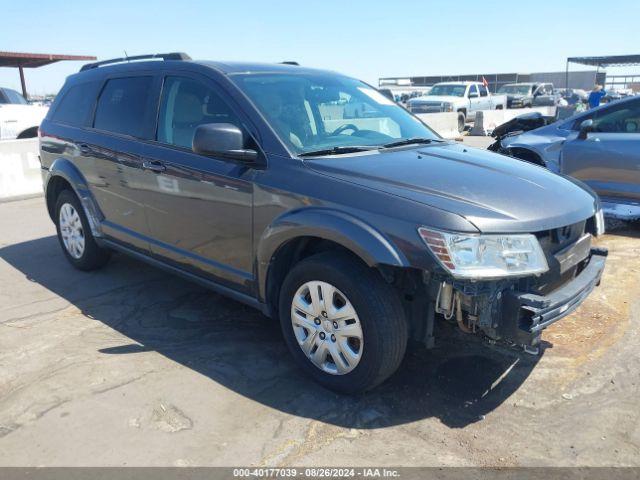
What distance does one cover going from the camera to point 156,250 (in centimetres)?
425

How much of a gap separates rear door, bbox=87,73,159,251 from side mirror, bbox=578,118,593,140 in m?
4.95

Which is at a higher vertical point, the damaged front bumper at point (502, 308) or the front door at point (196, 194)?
the front door at point (196, 194)

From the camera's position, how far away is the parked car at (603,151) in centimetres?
625

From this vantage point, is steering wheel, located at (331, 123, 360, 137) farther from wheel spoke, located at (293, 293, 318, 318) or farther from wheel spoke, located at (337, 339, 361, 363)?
wheel spoke, located at (337, 339, 361, 363)

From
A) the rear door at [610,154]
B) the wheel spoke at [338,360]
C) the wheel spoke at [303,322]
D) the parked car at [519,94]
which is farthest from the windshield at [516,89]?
the wheel spoke at [338,360]

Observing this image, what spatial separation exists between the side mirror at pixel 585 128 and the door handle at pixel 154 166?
5025mm

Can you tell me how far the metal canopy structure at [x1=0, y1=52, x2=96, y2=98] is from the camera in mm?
26172

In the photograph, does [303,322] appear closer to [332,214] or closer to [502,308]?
[332,214]

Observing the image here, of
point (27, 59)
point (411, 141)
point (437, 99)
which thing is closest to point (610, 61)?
point (437, 99)

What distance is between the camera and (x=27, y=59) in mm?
27422

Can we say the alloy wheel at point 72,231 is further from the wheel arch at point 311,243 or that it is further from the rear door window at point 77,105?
the wheel arch at point 311,243

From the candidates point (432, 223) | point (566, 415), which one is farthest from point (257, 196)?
point (566, 415)

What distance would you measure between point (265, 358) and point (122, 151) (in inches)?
80.2

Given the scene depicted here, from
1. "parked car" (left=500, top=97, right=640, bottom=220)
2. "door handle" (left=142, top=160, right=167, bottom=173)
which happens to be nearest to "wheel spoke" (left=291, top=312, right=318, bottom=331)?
"door handle" (left=142, top=160, right=167, bottom=173)
